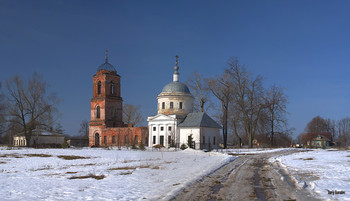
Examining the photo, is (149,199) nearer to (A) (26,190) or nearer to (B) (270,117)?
(A) (26,190)

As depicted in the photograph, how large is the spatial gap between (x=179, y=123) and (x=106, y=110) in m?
13.9

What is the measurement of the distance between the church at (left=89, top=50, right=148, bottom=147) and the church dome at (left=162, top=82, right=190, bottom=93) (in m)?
9.08

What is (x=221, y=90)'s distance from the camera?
157ft

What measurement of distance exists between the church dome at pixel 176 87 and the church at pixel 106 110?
908 cm

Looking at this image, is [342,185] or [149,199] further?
[342,185]

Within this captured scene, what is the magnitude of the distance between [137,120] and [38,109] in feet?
106

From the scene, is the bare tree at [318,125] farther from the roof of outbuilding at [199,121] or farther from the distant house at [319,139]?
the roof of outbuilding at [199,121]

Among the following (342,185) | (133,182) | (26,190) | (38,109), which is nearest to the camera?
(26,190)

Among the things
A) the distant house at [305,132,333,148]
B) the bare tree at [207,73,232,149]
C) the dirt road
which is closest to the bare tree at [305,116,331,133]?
the distant house at [305,132,333,148]

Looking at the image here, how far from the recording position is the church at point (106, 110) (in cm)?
5444

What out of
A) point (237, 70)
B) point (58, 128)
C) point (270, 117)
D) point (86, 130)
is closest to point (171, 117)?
point (237, 70)

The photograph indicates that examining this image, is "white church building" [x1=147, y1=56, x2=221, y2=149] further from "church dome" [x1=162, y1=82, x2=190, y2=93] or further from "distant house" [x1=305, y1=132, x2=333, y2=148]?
"distant house" [x1=305, y1=132, x2=333, y2=148]

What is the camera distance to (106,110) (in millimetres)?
55781

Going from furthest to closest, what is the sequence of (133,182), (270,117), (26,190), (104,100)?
(104,100) → (270,117) → (133,182) → (26,190)
